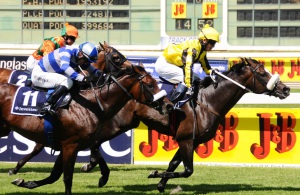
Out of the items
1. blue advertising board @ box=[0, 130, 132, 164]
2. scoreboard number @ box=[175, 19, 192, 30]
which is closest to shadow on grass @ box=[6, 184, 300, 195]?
blue advertising board @ box=[0, 130, 132, 164]

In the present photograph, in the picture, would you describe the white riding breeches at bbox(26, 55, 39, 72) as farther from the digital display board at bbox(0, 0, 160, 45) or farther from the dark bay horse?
the digital display board at bbox(0, 0, 160, 45)

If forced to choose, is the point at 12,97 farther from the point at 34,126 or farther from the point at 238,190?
the point at 238,190

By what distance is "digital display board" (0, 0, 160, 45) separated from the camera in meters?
34.8

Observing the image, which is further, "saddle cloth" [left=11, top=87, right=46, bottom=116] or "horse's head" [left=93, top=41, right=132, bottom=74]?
"horse's head" [left=93, top=41, right=132, bottom=74]

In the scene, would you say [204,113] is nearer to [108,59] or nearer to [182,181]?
[182,181]

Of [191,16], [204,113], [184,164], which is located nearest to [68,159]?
[184,164]

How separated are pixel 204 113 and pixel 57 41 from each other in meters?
2.59

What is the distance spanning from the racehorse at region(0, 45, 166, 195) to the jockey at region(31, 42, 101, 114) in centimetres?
15

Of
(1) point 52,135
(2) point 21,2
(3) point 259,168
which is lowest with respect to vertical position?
(3) point 259,168

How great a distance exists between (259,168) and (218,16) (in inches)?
1005

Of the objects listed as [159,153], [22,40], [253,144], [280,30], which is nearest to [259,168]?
[253,144]

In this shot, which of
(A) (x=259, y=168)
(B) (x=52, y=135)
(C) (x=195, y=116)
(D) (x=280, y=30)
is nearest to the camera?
(B) (x=52, y=135)

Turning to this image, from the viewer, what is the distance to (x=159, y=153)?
1261cm

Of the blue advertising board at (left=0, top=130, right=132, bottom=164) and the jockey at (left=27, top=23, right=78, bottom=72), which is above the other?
the jockey at (left=27, top=23, right=78, bottom=72)
